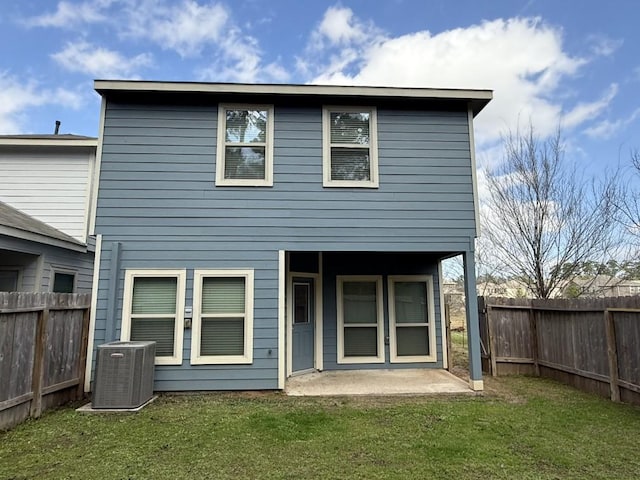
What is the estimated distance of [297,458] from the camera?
3547mm

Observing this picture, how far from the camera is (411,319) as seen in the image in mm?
7754

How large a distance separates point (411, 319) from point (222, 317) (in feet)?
12.3

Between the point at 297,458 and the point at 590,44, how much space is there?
1338cm

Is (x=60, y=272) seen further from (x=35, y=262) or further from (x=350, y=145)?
(x=350, y=145)

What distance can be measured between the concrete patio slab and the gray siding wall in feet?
2.43

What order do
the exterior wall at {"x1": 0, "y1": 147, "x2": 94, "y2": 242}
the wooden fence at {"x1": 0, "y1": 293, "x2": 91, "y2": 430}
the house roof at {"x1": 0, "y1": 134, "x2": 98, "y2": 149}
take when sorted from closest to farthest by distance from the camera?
the wooden fence at {"x1": 0, "y1": 293, "x2": 91, "y2": 430}, the house roof at {"x1": 0, "y1": 134, "x2": 98, "y2": 149}, the exterior wall at {"x1": 0, "y1": 147, "x2": 94, "y2": 242}

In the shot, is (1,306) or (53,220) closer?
(1,306)

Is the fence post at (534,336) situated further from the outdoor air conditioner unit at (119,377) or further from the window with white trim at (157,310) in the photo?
the outdoor air conditioner unit at (119,377)

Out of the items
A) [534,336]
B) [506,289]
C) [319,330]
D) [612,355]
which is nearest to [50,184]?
[319,330]

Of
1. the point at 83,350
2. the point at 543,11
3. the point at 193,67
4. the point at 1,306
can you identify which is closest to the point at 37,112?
the point at 193,67

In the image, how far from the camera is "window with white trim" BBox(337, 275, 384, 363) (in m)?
7.55

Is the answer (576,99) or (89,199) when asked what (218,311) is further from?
(576,99)

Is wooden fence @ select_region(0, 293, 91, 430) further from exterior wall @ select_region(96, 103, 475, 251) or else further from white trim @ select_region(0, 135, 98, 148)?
white trim @ select_region(0, 135, 98, 148)

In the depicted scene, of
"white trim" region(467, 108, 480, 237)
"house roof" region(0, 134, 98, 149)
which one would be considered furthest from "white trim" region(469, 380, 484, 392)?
"house roof" region(0, 134, 98, 149)
